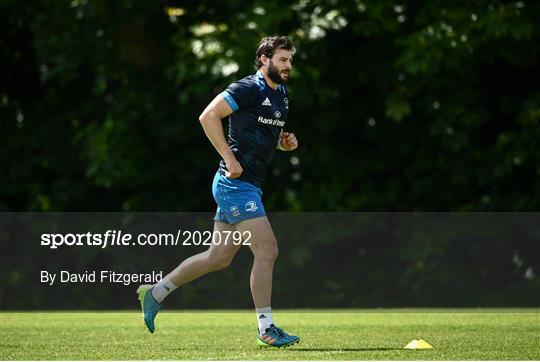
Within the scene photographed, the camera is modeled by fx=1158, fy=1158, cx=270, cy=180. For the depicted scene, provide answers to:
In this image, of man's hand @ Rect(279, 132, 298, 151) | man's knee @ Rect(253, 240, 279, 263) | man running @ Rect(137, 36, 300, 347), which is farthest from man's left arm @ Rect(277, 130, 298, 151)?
man's knee @ Rect(253, 240, 279, 263)

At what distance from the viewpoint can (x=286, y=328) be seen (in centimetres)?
933

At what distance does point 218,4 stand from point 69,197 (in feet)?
11.7

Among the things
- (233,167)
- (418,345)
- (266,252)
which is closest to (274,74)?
(233,167)

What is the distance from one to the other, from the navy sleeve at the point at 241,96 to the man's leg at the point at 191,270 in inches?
33.0

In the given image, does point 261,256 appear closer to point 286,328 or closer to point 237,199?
point 237,199

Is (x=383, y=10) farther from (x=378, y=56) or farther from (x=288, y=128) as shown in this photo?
(x=288, y=128)

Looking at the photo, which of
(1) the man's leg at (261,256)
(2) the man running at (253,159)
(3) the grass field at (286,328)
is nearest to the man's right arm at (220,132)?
(2) the man running at (253,159)

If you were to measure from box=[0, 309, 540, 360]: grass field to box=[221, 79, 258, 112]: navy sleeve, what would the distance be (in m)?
1.57

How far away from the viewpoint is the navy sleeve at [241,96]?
7445 mm

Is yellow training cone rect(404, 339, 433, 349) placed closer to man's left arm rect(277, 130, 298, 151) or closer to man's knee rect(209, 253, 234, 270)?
man's knee rect(209, 253, 234, 270)

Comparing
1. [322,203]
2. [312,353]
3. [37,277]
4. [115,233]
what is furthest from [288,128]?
[312,353]

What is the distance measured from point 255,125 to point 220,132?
340 mm

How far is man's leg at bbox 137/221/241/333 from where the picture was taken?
776 centimetres

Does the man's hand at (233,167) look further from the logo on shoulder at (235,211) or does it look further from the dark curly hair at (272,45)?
the dark curly hair at (272,45)
